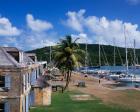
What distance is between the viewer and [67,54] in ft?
256

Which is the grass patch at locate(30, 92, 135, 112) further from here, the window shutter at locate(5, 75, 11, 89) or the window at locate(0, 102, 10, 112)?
Result: the window shutter at locate(5, 75, 11, 89)

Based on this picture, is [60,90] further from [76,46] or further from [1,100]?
[1,100]

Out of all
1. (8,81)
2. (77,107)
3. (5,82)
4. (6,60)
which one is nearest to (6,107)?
(5,82)

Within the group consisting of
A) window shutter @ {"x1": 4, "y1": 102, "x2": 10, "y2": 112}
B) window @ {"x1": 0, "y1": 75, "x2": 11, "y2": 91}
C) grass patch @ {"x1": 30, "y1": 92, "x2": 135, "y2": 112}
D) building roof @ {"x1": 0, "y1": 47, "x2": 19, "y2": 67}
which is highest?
building roof @ {"x1": 0, "y1": 47, "x2": 19, "y2": 67}

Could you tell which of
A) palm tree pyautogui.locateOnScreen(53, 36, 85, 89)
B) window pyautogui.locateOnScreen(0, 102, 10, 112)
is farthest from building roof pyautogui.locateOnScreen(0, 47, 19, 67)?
palm tree pyautogui.locateOnScreen(53, 36, 85, 89)

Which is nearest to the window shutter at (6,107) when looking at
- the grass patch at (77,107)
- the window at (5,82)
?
the window at (5,82)

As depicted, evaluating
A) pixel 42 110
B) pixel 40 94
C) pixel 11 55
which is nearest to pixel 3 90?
pixel 11 55

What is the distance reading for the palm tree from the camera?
77.5 m

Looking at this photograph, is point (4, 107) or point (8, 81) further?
point (8, 81)

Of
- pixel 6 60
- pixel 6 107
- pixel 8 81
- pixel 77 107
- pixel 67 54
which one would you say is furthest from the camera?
pixel 67 54

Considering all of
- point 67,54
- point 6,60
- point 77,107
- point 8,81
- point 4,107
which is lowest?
point 77,107

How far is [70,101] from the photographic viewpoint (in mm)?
63562

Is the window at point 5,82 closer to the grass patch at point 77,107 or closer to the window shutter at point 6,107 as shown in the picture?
the window shutter at point 6,107

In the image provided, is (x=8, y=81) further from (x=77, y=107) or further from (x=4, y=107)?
(x=77, y=107)
